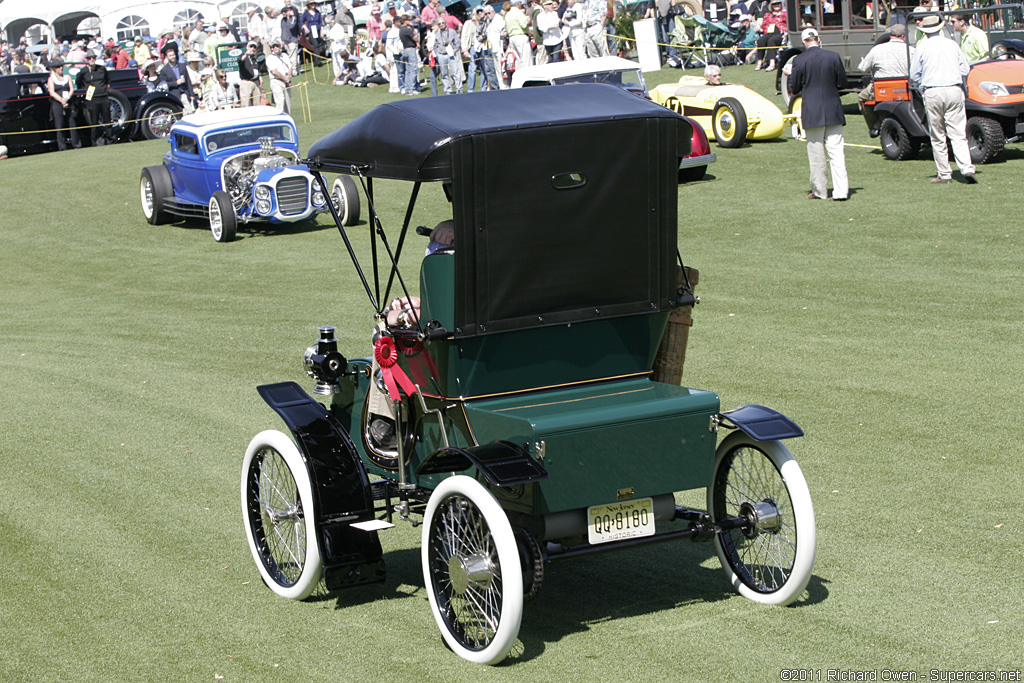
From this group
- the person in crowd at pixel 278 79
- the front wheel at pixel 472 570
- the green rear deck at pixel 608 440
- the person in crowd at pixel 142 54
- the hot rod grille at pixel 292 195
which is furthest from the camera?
the person in crowd at pixel 142 54

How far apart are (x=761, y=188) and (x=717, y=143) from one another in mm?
3859

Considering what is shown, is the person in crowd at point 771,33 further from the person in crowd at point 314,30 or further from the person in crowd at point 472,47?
the person in crowd at point 314,30

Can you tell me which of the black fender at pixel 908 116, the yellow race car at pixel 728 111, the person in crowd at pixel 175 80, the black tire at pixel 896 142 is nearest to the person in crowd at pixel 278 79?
the person in crowd at pixel 175 80

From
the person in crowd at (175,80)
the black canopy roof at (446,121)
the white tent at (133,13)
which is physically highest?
the white tent at (133,13)

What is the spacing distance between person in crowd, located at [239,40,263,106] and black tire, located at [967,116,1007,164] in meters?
16.3

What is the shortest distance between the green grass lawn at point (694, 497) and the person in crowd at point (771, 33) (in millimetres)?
12912

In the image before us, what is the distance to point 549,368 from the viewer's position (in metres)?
5.07

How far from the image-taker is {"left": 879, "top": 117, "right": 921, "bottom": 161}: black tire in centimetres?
1750

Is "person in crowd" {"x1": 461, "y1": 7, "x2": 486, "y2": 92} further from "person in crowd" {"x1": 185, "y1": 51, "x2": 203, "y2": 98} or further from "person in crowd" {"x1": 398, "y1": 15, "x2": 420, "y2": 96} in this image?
"person in crowd" {"x1": 185, "y1": 51, "x2": 203, "y2": 98}

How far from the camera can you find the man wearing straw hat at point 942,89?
1510 cm

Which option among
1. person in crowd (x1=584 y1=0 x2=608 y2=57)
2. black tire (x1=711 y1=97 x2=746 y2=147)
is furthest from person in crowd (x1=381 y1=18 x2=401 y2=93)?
black tire (x1=711 y1=97 x2=746 y2=147)

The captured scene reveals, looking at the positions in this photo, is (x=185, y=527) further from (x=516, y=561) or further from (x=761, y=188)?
(x=761, y=188)

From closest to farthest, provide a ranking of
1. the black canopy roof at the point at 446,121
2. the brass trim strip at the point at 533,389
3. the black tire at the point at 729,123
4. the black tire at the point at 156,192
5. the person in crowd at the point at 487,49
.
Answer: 1. the black canopy roof at the point at 446,121
2. the brass trim strip at the point at 533,389
3. the black tire at the point at 156,192
4. the black tire at the point at 729,123
5. the person in crowd at the point at 487,49

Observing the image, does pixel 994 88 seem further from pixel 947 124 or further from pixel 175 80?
pixel 175 80
